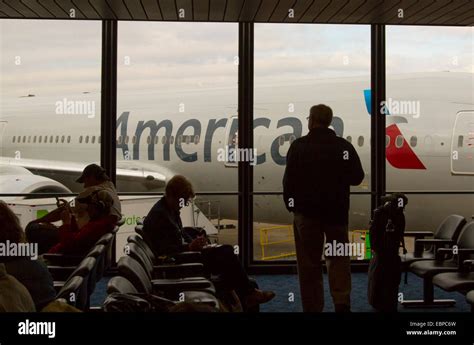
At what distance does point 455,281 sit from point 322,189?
116 centimetres

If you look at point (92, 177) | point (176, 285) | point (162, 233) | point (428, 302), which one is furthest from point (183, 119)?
point (176, 285)

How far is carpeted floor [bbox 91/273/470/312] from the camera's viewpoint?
5348mm

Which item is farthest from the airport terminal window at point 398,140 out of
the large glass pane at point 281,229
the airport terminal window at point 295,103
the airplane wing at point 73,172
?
the airplane wing at point 73,172

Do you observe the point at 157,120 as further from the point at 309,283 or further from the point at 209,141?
the point at 309,283

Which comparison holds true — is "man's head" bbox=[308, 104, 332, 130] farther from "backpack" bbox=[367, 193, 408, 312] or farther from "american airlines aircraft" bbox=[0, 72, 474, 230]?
"american airlines aircraft" bbox=[0, 72, 474, 230]

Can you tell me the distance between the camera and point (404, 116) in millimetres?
8602

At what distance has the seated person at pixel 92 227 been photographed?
4.25 m

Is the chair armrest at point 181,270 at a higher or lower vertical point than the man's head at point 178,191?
lower

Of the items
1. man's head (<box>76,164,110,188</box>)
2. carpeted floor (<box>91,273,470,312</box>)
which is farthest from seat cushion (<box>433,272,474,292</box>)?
man's head (<box>76,164,110,188</box>)

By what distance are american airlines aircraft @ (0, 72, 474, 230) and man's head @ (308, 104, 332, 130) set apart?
3.17 metres

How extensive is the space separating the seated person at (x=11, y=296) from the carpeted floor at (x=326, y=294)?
9.75 feet

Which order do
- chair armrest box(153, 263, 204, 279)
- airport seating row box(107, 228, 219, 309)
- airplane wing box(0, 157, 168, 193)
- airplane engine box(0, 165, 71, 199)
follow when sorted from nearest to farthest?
airport seating row box(107, 228, 219, 309) < chair armrest box(153, 263, 204, 279) < airplane engine box(0, 165, 71, 199) < airplane wing box(0, 157, 168, 193)

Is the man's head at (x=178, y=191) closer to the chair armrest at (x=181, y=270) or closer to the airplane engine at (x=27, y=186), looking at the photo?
Result: the chair armrest at (x=181, y=270)

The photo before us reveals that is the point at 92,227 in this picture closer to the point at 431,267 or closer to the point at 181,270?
the point at 181,270
